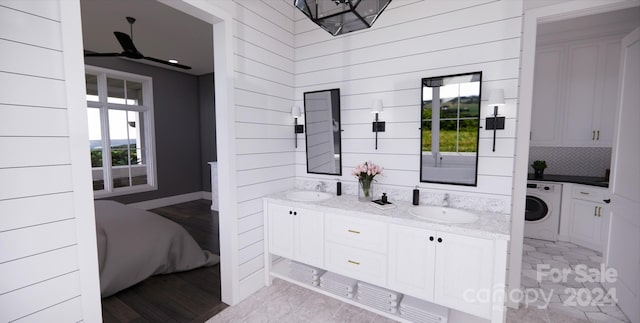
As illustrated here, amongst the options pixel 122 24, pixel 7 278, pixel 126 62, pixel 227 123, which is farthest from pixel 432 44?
pixel 126 62

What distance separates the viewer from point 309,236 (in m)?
2.46

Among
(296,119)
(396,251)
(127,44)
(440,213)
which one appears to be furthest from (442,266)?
(127,44)

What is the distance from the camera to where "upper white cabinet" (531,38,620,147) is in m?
3.49

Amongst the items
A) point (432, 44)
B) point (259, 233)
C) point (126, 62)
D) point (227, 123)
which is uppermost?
point (126, 62)

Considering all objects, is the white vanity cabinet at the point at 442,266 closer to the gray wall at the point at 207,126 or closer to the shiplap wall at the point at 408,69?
the shiplap wall at the point at 408,69

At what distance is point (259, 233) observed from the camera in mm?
2713

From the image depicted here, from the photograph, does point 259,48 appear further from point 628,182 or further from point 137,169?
point 137,169

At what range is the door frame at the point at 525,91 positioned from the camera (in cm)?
203

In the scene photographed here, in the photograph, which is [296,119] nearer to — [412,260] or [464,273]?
[412,260]

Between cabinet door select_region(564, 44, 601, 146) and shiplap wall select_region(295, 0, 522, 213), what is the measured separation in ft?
8.66

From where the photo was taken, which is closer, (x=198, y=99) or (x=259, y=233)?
(x=259, y=233)

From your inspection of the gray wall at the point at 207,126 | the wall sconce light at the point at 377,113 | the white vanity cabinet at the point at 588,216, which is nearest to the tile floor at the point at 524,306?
the white vanity cabinet at the point at 588,216

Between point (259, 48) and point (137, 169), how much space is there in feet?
14.6

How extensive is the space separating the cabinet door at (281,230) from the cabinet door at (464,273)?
133cm
